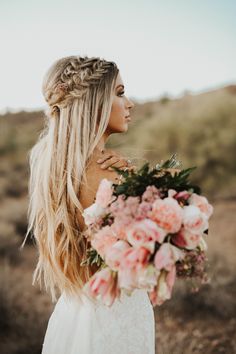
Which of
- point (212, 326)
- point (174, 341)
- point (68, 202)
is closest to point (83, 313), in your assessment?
point (68, 202)

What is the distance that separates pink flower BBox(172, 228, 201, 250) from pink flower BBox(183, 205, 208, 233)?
0.05 feet

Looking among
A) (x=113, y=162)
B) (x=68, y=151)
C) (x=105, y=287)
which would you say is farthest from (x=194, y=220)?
(x=68, y=151)

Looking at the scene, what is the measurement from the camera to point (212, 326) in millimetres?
7762

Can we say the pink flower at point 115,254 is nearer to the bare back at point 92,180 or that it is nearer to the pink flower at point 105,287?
the pink flower at point 105,287

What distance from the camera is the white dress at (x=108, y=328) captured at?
2.43m

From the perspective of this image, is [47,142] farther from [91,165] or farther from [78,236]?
[78,236]

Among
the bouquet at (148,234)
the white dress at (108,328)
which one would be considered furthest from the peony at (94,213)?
the white dress at (108,328)

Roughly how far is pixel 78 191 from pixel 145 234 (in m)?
0.58

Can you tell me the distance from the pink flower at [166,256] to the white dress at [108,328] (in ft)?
2.06

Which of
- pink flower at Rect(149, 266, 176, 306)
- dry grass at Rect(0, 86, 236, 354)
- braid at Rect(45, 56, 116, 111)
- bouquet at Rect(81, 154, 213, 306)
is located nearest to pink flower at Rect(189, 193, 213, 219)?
bouquet at Rect(81, 154, 213, 306)

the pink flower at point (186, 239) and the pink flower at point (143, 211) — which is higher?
the pink flower at point (143, 211)

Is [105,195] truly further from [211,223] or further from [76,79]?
[211,223]

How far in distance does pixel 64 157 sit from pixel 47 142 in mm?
154

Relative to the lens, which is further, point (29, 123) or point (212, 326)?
point (29, 123)
